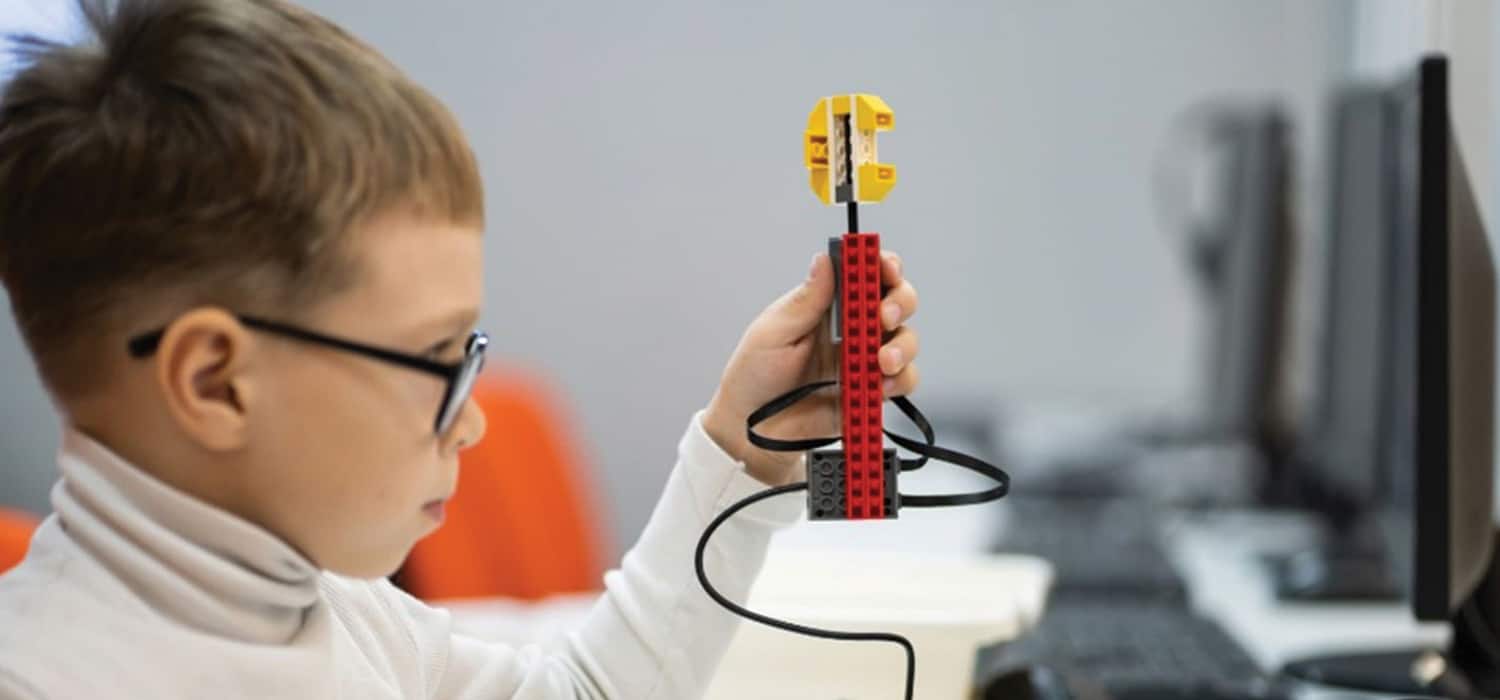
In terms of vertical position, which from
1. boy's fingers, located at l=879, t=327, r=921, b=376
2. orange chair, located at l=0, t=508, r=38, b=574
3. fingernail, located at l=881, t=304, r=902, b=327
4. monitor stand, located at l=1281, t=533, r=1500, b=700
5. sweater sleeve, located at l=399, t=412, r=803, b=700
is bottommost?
monitor stand, located at l=1281, t=533, r=1500, b=700

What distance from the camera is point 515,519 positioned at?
2.07m

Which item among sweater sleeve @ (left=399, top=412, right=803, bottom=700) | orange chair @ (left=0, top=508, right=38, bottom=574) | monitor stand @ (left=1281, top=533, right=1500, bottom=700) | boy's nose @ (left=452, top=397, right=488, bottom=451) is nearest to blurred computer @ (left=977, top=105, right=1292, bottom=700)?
monitor stand @ (left=1281, top=533, right=1500, bottom=700)

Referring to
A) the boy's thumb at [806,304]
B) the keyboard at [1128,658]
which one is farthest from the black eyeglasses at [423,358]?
the keyboard at [1128,658]

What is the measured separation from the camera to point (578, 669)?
→ 890 millimetres

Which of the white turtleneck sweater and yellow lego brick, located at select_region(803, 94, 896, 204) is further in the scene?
yellow lego brick, located at select_region(803, 94, 896, 204)

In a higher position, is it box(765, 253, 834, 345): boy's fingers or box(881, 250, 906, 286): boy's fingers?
box(881, 250, 906, 286): boy's fingers

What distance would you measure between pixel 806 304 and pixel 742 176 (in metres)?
1.88

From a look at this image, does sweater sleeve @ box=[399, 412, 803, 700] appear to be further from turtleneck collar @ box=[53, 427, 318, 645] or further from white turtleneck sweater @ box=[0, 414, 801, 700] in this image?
turtleneck collar @ box=[53, 427, 318, 645]

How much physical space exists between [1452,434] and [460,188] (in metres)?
0.73

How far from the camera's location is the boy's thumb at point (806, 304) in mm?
742

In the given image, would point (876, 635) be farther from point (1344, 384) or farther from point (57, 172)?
point (1344, 384)

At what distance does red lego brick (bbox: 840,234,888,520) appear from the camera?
71 cm

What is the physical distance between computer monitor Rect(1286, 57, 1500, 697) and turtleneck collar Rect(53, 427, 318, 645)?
78 cm

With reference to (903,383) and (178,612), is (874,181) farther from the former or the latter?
(178,612)
